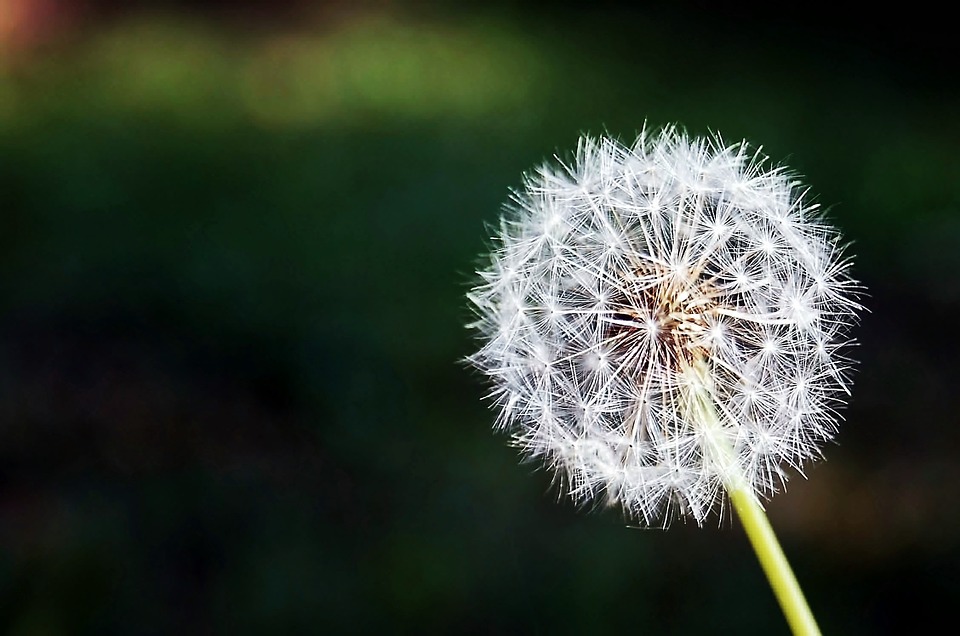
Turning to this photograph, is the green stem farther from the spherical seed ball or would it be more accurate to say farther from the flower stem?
the spherical seed ball

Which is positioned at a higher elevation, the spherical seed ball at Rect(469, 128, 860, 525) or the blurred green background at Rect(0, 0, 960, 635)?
the blurred green background at Rect(0, 0, 960, 635)

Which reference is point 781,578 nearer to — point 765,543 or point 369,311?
point 765,543

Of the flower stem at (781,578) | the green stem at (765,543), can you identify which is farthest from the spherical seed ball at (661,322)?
the flower stem at (781,578)

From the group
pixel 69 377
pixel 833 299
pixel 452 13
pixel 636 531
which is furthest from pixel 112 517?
pixel 452 13

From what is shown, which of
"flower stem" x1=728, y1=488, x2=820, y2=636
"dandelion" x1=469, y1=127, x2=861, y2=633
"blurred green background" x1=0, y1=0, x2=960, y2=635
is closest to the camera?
"flower stem" x1=728, y1=488, x2=820, y2=636

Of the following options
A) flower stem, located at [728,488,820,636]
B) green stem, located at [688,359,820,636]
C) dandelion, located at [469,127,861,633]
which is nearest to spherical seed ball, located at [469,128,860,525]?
dandelion, located at [469,127,861,633]

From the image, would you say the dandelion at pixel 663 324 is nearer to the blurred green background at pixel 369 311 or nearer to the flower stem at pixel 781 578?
the flower stem at pixel 781 578

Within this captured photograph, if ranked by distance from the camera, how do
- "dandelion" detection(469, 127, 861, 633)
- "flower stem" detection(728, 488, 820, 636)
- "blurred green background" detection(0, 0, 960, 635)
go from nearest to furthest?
"flower stem" detection(728, 488, 820, 636) → "dandelion" detection(469, 127, 861, 633) → "blurred green background" detection(0, 0, 960, 635)

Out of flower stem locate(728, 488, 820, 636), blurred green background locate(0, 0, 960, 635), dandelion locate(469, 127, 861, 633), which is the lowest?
flower stem locate(728, 488, 820, 636)
